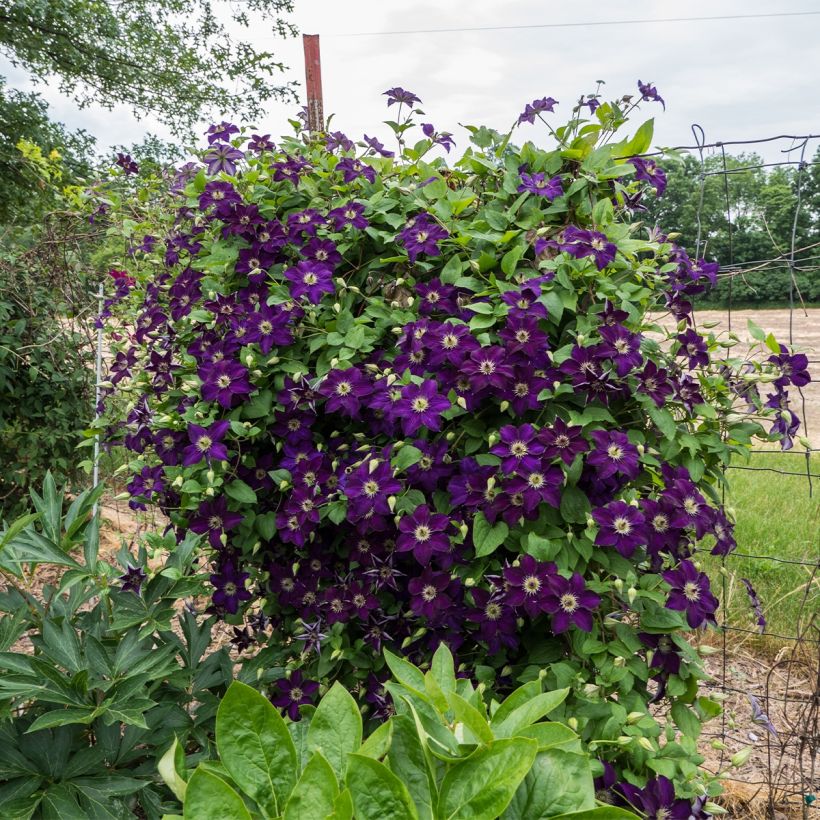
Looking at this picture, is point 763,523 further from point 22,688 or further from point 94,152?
point 94,152

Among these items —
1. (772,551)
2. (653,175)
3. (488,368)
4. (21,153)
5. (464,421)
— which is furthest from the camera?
(21,153)

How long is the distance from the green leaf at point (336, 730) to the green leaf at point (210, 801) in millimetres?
105

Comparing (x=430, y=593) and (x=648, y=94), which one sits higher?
(x=648, y=94)

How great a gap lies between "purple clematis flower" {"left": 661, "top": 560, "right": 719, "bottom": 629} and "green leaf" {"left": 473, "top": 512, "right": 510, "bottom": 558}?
0.31 m

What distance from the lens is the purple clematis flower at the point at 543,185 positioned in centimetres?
146

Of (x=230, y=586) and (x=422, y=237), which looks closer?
(x=422, y=237)

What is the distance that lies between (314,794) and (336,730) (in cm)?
11

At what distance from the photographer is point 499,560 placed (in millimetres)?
1372

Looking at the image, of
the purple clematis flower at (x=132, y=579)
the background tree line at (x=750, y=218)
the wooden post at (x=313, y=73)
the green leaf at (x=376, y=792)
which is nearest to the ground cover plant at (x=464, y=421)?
the purple clematis flower at (x=132, y=579)

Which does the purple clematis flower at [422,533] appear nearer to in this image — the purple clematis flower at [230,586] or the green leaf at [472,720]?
the purple clematis flower at [230,586]

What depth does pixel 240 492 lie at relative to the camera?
4.77 ft

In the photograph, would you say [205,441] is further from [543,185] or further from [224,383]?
[543,185]

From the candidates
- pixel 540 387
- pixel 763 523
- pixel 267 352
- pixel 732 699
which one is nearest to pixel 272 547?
pixel 267 352

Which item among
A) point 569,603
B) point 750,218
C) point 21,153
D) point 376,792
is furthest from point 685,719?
point 21,153
